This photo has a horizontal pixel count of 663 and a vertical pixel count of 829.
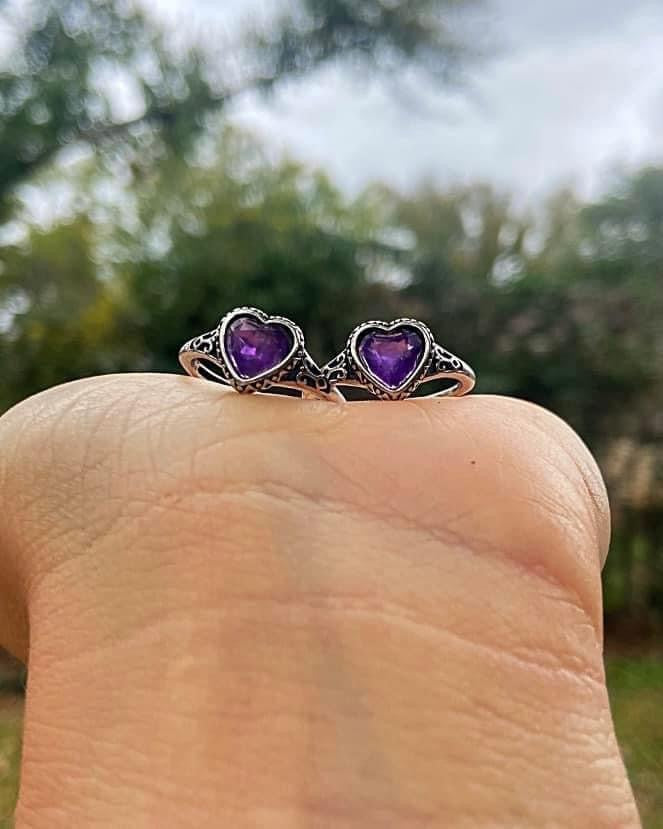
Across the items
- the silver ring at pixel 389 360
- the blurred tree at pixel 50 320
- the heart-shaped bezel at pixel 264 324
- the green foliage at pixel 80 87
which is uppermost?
the green foliage at pixel 80 87

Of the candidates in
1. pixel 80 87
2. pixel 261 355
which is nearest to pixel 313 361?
pixel 261 355

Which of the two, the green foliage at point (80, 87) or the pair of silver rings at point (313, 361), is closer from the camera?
the pair of silver rings at point (313, 361)

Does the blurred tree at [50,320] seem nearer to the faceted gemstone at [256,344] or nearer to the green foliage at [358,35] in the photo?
the green foliage at [358,35]

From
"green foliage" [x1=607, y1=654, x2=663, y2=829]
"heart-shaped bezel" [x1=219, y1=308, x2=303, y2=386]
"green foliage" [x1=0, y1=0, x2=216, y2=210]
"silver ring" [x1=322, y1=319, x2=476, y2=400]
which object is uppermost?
"green foliage" [x1=0, y1=0, x2=216, y2=210]

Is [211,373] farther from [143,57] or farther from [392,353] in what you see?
[143,57]

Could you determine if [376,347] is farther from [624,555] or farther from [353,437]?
[624,555]

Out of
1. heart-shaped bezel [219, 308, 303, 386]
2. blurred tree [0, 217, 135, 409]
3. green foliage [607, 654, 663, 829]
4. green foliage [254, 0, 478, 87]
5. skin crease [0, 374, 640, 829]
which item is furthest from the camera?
blurred tree [0, 217, 135, 409]

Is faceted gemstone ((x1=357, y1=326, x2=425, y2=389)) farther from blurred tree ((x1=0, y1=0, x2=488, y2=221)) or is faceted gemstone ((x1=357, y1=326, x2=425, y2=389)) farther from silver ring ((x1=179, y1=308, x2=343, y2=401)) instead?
blurred tree ((x1=0, y1=0, x2=488, y2=221))

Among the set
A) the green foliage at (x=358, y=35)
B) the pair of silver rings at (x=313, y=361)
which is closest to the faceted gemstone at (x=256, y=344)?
the pair of silver rings at (x=313, y=361)

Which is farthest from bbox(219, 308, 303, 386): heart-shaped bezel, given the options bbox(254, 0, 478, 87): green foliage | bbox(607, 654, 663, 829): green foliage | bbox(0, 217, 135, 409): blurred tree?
bbox(0, 217, 135, 409): blurred tree
